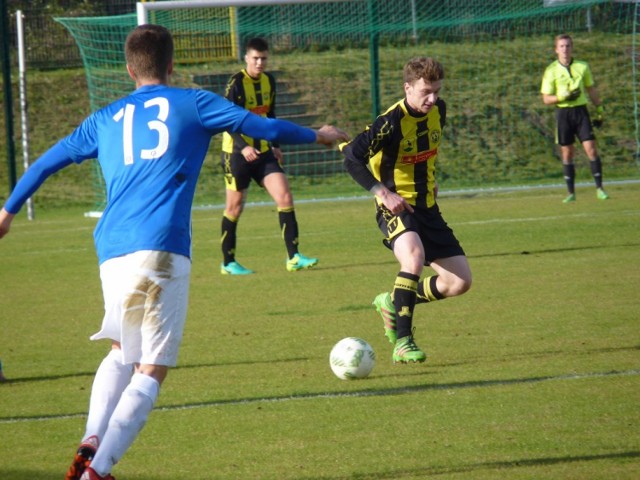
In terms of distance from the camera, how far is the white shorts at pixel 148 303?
4.21 m

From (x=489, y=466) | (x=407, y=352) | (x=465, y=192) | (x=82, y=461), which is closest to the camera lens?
(x=82, y=461)

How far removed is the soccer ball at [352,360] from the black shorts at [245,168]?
4.94 m

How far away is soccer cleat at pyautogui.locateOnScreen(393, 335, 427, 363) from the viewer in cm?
665

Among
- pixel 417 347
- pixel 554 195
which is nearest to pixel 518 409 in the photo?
pixel 417 347

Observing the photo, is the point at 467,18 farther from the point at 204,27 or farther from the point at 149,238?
the point at 149,238

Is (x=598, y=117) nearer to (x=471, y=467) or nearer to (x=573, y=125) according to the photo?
(x=573, y=125)

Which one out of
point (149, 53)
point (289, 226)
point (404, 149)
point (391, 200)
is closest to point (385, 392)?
point (391, 200)

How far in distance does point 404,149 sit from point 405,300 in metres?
0.99

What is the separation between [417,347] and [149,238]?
284 cm

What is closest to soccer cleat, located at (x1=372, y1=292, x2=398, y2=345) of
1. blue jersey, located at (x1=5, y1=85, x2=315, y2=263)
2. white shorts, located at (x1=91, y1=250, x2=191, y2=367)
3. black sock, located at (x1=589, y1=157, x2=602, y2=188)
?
blue jersey, located at (x1=5, y1=85, x2=315, y2=263)

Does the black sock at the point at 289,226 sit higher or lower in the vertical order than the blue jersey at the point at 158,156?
lower

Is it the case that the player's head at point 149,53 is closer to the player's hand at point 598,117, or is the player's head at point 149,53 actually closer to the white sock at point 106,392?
the white sock at point 106,392

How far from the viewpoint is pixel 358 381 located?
20.8 ft

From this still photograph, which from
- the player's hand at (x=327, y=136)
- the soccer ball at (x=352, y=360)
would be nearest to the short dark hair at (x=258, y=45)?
the soccer ball at (x=352, y=360)
